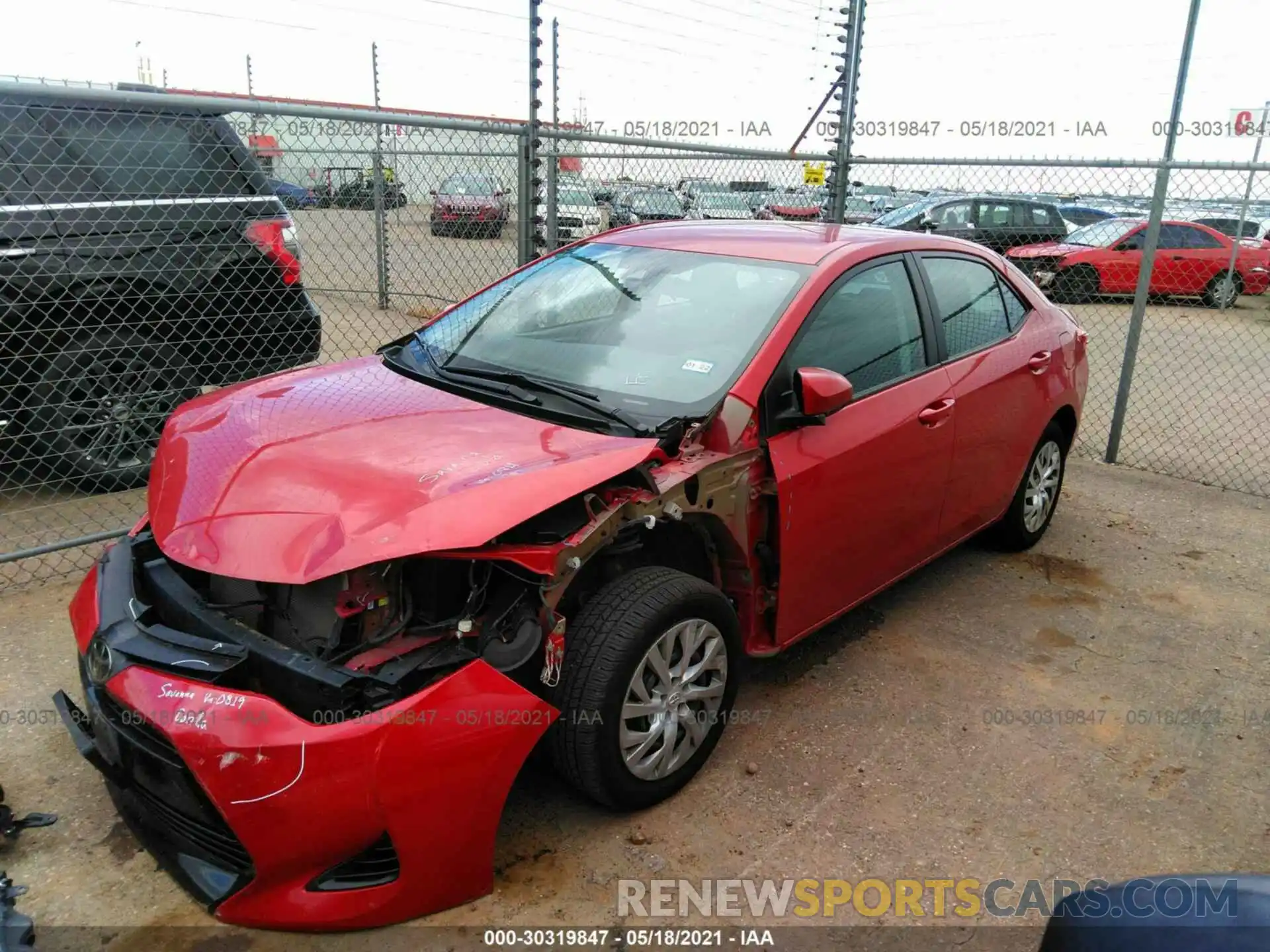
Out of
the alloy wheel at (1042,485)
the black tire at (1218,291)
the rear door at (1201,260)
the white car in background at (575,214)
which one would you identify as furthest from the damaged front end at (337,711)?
the black tire at (1218,291)

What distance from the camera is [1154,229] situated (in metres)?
6.17

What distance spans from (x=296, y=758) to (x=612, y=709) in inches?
33.3

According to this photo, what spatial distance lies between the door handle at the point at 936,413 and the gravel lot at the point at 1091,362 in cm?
383

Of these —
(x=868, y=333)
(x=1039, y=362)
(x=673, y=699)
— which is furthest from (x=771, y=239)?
(x=673, y=699)

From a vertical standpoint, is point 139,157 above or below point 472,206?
above

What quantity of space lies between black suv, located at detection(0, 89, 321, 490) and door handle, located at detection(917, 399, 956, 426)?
143 inches

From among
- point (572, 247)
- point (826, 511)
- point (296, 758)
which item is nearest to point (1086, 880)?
point (826, 511)

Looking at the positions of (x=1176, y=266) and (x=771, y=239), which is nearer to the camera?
(x=771, y=239)

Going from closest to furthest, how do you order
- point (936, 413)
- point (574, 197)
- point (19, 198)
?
1. point (936, 413)
2. point (19, 198)
3. point (574, 197)

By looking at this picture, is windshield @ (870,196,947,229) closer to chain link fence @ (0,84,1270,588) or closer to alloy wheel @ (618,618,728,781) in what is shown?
chain link fence @ (0,84,1270,588)

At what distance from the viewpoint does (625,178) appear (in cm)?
777

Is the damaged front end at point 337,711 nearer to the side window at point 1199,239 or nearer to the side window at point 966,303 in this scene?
the side window at point 966,303

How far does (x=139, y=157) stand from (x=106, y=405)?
1377 mm

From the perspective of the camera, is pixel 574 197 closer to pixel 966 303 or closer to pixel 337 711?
pixel 966 303
